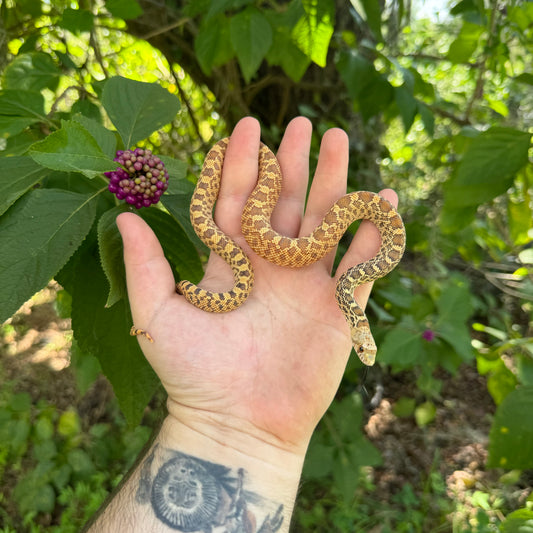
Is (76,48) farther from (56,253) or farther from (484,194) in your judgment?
(484,194)

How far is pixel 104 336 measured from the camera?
2150 millimetres

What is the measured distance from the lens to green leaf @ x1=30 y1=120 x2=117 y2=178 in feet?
6.06

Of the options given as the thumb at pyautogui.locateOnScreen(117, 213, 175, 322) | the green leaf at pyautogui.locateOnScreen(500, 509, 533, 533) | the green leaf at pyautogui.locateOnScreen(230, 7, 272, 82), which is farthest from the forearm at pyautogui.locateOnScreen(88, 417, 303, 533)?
the green leaf at pyautogui.locateOnScreen(230, 7, 272, 82)

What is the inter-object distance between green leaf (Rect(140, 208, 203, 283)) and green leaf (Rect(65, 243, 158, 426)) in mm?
382

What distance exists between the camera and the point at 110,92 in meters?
2.36

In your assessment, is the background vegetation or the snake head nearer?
the background vegetation

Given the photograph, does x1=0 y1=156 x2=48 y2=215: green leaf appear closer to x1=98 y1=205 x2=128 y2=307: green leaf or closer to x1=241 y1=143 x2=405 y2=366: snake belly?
x1=98 y1=205 x2=128 y2=307: green leaf

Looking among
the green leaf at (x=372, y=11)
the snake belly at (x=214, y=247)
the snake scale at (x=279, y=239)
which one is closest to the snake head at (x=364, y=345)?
the snake scale at (x=279, y=239)

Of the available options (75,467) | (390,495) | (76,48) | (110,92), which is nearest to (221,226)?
(110,92)

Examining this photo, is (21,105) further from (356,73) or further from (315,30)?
(356,73)

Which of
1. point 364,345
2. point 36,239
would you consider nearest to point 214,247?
point 364,345

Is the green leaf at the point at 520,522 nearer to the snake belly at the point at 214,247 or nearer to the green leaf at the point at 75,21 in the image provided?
the snake belly at the point at 214,247

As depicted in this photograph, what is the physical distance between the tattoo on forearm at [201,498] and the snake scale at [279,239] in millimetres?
942

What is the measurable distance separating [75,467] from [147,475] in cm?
251
